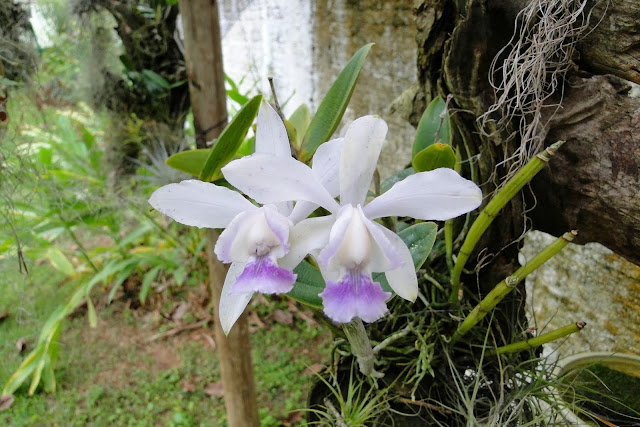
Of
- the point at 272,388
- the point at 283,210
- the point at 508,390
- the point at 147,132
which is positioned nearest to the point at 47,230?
the point at 147,132

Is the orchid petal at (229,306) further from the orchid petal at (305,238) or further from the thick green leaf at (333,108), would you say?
the thick green leaf at (333,108)

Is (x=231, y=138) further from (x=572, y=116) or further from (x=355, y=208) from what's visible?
(x=572, y=116)

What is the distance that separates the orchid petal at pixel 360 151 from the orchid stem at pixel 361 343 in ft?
0.49

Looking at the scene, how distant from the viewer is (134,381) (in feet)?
5.01

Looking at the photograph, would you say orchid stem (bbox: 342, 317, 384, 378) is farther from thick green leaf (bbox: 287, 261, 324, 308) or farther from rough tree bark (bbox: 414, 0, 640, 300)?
rough tree bark (bbox: 414, 0, 640, 300)

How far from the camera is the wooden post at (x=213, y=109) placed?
88cm

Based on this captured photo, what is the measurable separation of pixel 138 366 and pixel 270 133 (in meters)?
1.43

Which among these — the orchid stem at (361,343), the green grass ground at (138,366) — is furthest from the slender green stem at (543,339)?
the green grass ground at (138,366)

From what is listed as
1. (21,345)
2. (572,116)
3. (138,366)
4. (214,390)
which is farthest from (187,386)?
(572,116)

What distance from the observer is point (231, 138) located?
20.4 inches

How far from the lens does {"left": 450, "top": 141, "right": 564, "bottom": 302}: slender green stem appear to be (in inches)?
17.5

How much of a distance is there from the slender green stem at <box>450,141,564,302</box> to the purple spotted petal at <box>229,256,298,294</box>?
26cm

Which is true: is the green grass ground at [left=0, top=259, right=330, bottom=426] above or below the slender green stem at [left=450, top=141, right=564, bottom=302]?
below

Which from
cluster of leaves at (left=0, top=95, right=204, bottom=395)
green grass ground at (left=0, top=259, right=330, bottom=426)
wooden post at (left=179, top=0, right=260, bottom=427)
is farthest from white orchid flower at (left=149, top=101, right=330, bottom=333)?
cluster of leaves at (left=0, top=95, right=204, bottom=395)
